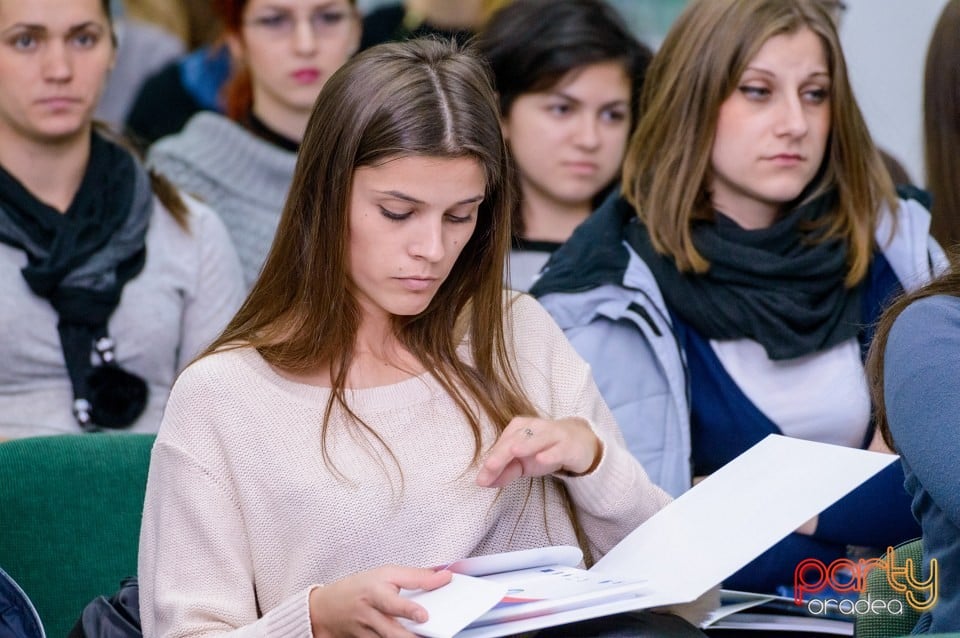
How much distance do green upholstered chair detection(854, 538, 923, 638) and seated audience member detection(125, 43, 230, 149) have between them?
263cm

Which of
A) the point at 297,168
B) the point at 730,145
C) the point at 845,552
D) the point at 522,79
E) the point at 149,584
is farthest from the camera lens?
the point at 522,79

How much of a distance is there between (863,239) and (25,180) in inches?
62.4

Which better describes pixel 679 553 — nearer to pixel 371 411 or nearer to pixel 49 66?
pixel 371 411

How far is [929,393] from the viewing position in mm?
1461

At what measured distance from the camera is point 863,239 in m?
2.38

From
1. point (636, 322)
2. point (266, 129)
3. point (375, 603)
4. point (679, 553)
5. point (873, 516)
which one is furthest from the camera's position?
point (266, 129)

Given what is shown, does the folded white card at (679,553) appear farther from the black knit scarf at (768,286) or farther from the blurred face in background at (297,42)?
the blurred face in background at (297,42)

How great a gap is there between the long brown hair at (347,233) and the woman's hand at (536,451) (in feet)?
0.47

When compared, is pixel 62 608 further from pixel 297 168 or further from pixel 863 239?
pixel 863 239

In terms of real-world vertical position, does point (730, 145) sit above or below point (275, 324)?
above

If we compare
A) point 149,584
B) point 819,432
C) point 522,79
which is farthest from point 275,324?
point 522,79

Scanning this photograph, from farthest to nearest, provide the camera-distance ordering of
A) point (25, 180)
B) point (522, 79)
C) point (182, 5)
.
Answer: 1. point (182, 5)
2. point (522, 79)
3. point (25, 180)

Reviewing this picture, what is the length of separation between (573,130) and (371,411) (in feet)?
4.36

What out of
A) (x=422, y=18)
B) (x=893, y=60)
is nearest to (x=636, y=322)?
(x=422, y=18)
